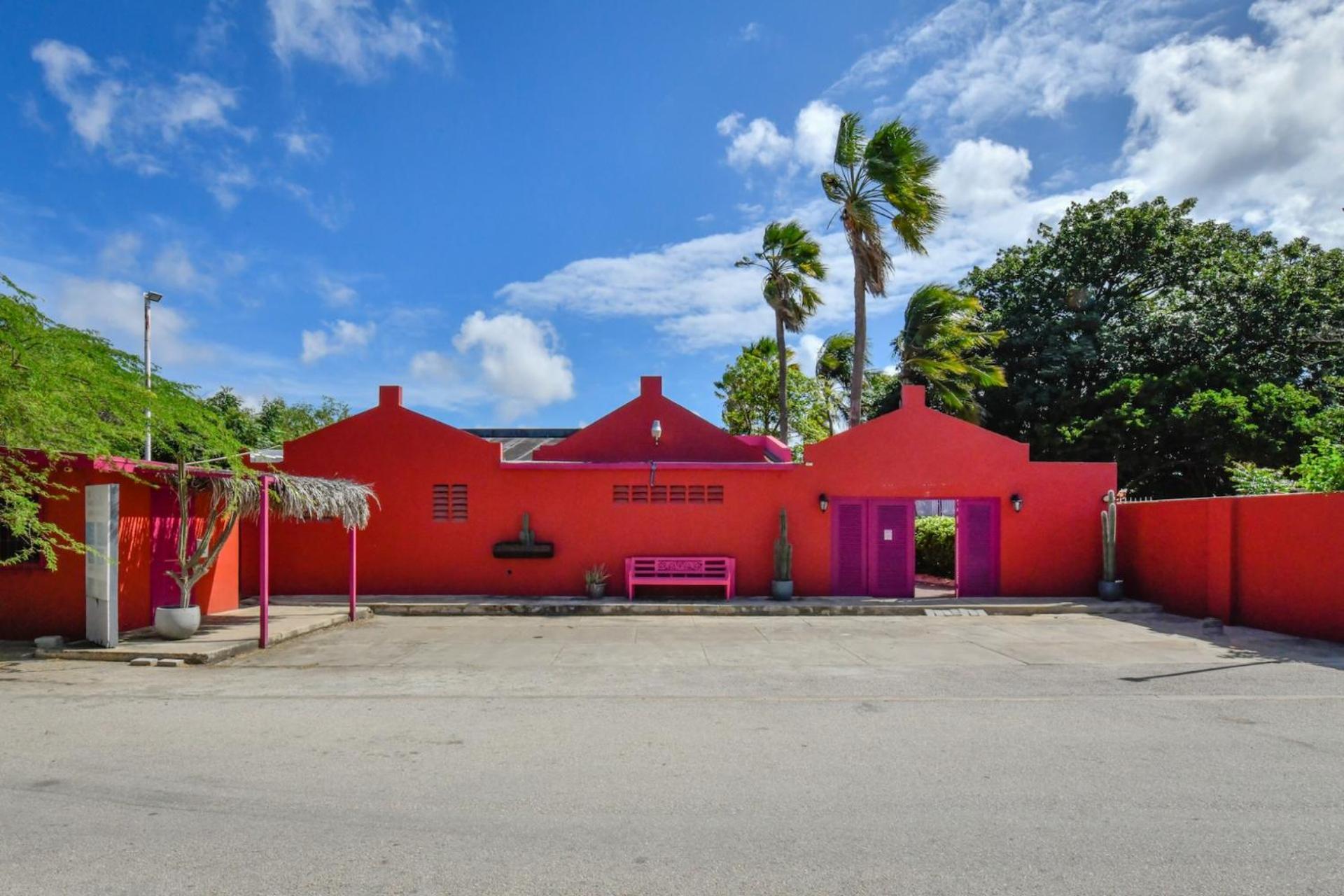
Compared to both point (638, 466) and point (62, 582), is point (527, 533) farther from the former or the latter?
point (62, 582)

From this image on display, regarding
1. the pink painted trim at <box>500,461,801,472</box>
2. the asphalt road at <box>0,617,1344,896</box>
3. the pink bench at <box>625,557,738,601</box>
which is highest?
the pink painted trim at <box>500,461,801,472</box>

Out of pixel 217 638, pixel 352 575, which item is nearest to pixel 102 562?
pixel 217 638

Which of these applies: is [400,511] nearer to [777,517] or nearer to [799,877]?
[777,517]

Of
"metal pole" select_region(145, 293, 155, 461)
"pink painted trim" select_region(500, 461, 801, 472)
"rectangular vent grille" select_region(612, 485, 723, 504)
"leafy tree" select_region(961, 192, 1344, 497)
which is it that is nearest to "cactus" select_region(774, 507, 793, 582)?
"pink painted trim" select_region(500, 461, 801, 472)

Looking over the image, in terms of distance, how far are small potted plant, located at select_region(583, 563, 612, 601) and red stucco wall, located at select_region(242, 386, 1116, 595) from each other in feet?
0.48

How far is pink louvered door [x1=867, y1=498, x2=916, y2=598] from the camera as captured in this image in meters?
16.1

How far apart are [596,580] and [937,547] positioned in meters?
9.25

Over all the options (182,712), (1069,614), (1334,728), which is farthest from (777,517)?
(182,712)

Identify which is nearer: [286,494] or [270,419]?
[286,494]

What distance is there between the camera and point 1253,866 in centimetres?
409

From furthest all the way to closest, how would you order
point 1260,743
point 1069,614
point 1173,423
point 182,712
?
point 1173,423 < point 1069,614 < point 182,712 < point 1260,743

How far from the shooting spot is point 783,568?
1556cm

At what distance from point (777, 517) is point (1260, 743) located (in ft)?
32.7

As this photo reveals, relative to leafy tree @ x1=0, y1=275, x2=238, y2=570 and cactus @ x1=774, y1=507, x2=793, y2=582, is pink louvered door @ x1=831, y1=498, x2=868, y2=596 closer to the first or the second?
cactus @ x1=774, y1=507, x2=793, y2=582
